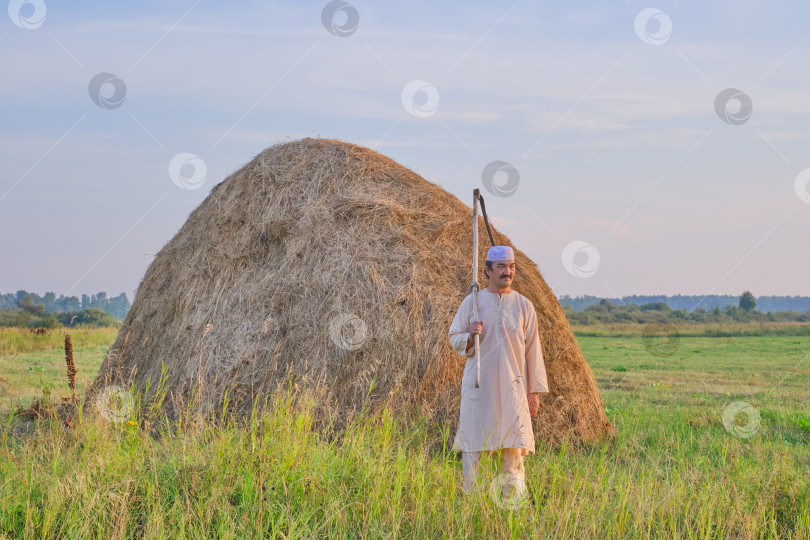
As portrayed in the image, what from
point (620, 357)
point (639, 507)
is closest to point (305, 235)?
point (639, 507)

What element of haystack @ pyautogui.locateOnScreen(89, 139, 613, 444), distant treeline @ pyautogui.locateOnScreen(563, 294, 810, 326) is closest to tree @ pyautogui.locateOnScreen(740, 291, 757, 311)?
distant treeline @ pyautogui.locateOnScreen(563, 294, 810, 326)

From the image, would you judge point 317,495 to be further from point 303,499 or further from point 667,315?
point 667,315

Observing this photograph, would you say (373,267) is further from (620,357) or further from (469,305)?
(620,357)

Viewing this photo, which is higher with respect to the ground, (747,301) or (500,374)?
(747,301)

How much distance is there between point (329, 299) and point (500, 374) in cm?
271

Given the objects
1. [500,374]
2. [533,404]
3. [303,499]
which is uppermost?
[500,374]

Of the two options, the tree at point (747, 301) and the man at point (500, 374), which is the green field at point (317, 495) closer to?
the man at point (500, 374)

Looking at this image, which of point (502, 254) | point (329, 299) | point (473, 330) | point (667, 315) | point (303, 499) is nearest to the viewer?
point (303, 499)

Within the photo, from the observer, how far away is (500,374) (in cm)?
570

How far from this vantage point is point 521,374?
19.0 ft

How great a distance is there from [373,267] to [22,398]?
7.70m

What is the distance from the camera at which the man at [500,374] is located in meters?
5.63

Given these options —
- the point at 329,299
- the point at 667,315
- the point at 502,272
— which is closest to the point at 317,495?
the point at 502,272

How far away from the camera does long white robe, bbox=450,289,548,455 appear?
18.5 ft
